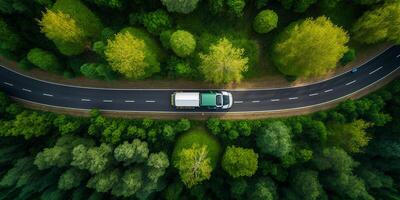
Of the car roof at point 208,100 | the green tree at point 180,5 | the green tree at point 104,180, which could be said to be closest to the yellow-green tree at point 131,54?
the green tree at point 180,5

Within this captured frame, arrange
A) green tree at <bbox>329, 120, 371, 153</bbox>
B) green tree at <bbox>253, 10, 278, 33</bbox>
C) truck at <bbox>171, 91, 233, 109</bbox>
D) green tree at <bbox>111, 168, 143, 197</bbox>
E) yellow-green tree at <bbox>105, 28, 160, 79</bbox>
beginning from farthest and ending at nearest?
1. truck at <bbox>171, 91, 233, 109</bbox>
2. green tree at <bbox>329, 120, 371, 153</bbox>
3. green tree at <bbox>253, 10, 278, 33</bbox>
4. green tree at <bbox>111, 168, 143, 197</bbox>
5. yellow-green tree at <bbox>105, 28, 160, 79</bbox>

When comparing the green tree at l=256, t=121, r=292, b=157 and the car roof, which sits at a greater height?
the car roof

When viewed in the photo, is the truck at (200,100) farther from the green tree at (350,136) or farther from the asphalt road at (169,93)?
the green tree at (350,136)

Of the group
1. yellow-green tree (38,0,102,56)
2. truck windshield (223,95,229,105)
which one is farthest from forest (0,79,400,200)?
yellow-green tree (38,0,102,56)

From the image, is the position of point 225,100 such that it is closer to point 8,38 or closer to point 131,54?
point 131,54

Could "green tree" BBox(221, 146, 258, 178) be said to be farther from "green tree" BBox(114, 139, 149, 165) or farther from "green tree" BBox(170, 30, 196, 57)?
"green tree" BBox(170, 30, 196, 57)
